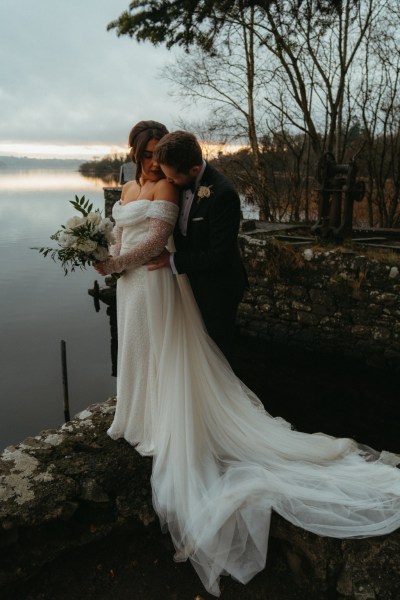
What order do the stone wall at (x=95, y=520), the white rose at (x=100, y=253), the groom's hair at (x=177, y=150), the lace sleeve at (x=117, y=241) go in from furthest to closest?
the lace sleeve at (x=117, y=241)
the white rose at (x=100, y=253)
the groom's hair at (x=177, y=150)
the stone wall at (x=95, y=520)

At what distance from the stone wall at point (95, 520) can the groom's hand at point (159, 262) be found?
3.92 feet

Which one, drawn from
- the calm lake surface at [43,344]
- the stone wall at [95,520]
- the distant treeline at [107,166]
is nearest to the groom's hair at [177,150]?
the stone wall at [95,520]

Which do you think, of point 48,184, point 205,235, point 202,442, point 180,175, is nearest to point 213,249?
point 205,235

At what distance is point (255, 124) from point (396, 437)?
10735 millimetres

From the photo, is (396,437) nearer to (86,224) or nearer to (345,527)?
(345,527)

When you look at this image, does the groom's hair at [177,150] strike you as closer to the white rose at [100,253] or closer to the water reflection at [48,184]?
the white rose at [100,253]

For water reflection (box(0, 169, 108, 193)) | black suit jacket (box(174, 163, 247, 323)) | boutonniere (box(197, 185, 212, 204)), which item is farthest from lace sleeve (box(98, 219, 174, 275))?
water reflection (box(0, 169, 108, 193))

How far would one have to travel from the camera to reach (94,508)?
270 centimetres

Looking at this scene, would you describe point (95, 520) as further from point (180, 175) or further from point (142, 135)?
point (142, 135)

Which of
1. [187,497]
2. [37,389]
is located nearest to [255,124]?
[37,389]

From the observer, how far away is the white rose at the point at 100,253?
111 inches

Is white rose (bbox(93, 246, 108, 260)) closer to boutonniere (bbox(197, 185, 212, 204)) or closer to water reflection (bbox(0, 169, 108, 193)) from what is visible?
boutonniere (bbox(197, 185, 212, 204))

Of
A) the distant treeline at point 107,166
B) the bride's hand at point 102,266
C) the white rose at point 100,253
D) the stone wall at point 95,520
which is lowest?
the stone wall at point 95,520

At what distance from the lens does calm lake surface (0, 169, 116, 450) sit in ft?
22.9
